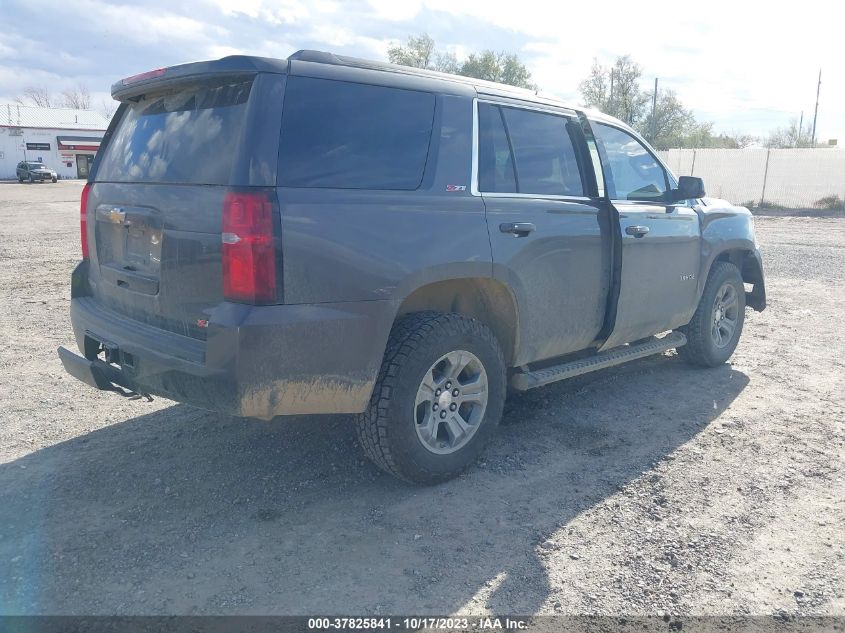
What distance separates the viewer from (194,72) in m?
3.32

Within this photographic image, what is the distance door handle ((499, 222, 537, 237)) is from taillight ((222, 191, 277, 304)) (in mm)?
1400

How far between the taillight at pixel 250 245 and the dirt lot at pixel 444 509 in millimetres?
1179

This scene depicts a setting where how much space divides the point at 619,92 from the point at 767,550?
176 ft

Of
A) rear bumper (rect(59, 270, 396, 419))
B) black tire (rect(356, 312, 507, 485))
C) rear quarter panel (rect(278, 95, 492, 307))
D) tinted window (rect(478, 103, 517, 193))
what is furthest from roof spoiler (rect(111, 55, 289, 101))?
black tire (rect(356, 312, 507, 485))

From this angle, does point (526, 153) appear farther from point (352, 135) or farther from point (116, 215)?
point (116, 215)

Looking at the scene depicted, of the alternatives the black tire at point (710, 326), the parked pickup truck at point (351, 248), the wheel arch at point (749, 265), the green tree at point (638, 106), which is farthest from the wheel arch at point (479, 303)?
the green tree at point (638, 106)

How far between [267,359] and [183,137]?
1.22m

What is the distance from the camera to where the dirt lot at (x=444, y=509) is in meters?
2.90

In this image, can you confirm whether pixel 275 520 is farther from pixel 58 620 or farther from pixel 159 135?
pixel 159 135

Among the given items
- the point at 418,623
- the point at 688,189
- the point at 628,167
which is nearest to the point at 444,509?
the point at 418,623

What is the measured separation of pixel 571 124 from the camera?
15.3 feet

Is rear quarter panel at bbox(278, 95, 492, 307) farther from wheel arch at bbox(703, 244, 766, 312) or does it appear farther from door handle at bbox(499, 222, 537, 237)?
wheel arch at bbox(703, 244, 766, 312)

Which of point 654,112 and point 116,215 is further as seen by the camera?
point 654,112

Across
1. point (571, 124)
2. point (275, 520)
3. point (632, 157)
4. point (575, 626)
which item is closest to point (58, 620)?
point (275, 520)
